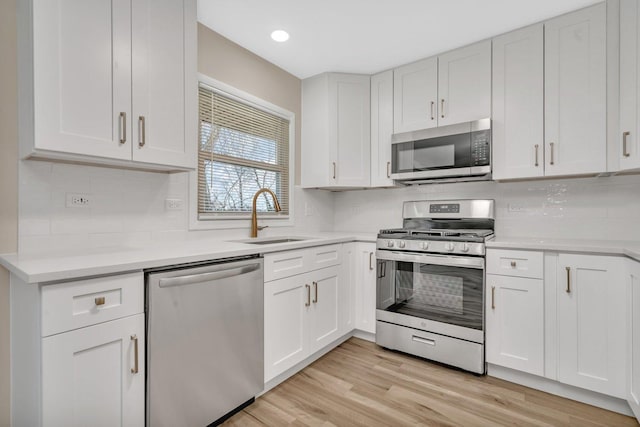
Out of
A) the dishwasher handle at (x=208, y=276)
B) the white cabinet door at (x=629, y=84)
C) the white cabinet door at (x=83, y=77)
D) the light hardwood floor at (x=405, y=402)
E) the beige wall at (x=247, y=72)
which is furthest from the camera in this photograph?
the beige wall at (x=247, y=72)

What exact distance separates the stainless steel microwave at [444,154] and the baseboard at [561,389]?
144cm

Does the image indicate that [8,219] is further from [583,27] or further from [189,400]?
[583,27]

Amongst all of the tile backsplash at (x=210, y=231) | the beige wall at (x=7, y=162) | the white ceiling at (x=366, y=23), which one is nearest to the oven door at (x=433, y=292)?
the tile backsplash at (x=210, y=231)

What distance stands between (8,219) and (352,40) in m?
2.43

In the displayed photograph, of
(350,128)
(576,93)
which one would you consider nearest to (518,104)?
(576,93)

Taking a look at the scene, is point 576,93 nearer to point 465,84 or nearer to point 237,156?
point 465,84

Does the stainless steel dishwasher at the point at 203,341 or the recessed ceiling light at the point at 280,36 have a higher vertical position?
the recessed ceiling light at the point at 280,36

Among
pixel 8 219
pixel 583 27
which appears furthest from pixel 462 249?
pixel 8 219

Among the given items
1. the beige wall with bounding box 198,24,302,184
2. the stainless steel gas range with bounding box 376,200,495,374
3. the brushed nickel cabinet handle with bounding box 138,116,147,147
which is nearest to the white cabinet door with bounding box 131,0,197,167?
the brushed nickel cabinet handle with bounding box 138,116,147,147

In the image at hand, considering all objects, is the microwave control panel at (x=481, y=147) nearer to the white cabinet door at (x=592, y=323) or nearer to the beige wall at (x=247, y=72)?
the white cabinet door at (x=592, y=323)

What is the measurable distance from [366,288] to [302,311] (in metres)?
0.76

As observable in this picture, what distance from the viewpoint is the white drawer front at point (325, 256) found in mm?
2297

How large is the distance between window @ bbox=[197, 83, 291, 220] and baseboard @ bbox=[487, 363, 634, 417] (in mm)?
2136

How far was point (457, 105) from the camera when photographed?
2.53m
